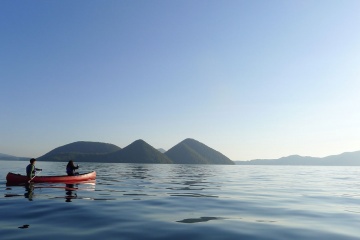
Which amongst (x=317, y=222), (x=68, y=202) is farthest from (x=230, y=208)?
(x=68, y=202)

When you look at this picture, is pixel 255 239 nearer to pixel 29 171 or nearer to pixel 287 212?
pixel 287 212

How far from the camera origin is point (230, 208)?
18422 mm

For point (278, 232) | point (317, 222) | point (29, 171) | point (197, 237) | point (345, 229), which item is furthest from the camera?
point (29, 171)

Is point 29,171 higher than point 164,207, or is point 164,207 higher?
point 29,171

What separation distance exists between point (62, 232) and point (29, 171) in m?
22.5

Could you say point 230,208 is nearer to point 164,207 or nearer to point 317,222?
point 164,207

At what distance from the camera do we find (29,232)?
36.6ft

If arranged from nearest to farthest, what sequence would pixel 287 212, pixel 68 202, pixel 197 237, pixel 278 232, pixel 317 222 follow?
pixel 197 237
pixel 278 232
pixel 317 222
pixel 287 212
pixel 68 202

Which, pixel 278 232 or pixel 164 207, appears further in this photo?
pixel 164 207

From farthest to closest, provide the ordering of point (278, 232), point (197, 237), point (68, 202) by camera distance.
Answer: point (68, 202) < point (278, 232) < point (197, 237)

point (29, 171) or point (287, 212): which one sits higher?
point (29, 171)

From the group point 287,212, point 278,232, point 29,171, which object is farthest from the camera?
point 29,171

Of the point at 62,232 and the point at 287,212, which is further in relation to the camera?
the point at 287,212

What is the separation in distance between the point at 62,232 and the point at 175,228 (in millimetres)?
4531
